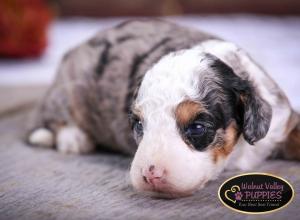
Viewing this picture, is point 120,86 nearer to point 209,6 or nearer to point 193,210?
point 193,210

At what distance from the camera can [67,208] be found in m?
2.03

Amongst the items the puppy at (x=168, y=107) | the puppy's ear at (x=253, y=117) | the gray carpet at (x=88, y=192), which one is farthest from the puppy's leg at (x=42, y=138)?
the puppy's ear at (x=253, y=117)

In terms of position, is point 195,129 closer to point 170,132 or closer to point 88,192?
point 170,132

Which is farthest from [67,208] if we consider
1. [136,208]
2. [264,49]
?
[264,49]

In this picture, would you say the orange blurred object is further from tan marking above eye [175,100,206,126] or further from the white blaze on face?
tan marking above eye [175,100,206,126]

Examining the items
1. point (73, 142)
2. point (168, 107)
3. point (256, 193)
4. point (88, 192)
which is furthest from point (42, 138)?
point (256, 193)

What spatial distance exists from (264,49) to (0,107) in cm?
237

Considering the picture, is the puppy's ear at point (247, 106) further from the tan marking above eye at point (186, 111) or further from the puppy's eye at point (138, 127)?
the puppy's eye at point (138, 127)

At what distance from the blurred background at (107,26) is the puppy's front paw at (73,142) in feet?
3.26

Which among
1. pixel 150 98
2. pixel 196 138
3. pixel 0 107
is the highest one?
pixel 150 98

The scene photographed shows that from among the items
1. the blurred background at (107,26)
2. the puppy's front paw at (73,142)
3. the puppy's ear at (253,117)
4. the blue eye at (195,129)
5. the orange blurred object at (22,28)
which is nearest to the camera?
the blue eye at (195,129)

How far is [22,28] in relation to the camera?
16.9 feet

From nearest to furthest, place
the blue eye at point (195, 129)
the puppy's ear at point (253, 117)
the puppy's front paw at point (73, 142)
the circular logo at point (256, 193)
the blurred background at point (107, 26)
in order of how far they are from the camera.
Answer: the circular logo at point (256, 193)
the blue eye at point (195, 129)
the puppy's ear at point (253, 117)
the puppy's front paw at point (73, 142)
the blurred background at point (107, 26)

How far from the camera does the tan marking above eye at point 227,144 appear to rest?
6.91ft
